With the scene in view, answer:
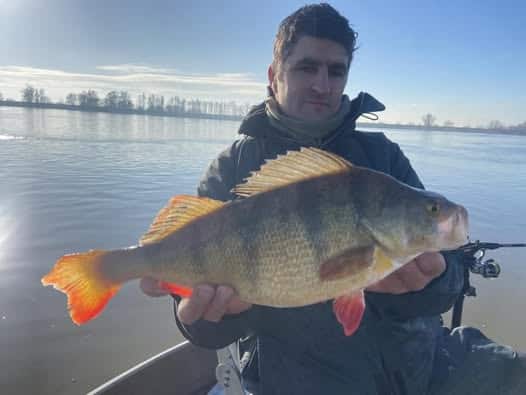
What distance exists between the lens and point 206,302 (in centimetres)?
210

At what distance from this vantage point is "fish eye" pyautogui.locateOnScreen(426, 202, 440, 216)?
1.92 metres

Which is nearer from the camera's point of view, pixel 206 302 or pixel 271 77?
pixel 206 302

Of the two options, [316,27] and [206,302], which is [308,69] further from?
[206,302]

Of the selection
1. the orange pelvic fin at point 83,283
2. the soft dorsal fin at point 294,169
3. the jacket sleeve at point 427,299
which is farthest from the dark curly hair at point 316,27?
the orange pelvic fin at point 83,283

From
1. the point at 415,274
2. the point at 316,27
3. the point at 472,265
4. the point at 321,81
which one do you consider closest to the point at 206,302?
the point at 415,274

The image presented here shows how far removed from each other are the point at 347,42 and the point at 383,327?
193 cm

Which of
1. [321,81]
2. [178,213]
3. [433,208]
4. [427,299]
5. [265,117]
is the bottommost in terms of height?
[427,299]

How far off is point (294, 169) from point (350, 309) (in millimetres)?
728

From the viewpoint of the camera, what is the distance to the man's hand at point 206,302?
2057 mm

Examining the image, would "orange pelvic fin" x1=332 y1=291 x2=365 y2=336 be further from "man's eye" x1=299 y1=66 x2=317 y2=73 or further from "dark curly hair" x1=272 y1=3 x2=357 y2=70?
"dark curly hair" x1=272 y1=3 x2=357 y2=70

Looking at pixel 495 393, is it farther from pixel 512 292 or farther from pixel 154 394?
pixel 512 292

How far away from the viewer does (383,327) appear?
249 cm

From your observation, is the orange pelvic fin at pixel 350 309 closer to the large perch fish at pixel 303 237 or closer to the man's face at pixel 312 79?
the large perch fish at pixel 303 237

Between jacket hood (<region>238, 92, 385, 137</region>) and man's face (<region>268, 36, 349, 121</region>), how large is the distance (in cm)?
14
